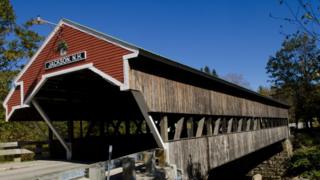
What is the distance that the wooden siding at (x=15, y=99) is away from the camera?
16312 mm

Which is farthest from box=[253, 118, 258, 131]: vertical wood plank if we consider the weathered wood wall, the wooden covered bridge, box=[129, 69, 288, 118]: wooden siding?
box=[129, 69, 288, 118]: wooden siding

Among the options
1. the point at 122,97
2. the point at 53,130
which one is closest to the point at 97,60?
the point at 53,130

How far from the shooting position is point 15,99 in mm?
16484

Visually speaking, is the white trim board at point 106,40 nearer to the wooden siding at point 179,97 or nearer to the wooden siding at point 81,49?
the wooden siding at point 81,49

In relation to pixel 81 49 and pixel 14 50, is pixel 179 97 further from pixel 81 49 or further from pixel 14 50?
pixel 14 50

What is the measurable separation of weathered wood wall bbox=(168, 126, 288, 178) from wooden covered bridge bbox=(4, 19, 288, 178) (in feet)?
0.12

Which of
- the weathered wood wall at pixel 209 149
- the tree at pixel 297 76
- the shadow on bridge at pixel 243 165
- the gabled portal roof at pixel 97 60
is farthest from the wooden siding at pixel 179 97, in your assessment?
the tree at pixel 297 76

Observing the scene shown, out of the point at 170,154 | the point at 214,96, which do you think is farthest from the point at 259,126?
the point at 170,154

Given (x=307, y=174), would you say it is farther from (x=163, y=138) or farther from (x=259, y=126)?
(x=163, y=138)

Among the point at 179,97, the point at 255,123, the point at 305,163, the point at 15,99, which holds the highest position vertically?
the point at 15,99

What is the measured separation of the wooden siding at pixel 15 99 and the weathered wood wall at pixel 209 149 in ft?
25.0

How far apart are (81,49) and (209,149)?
23.3ft

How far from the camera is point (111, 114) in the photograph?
2073 centimetres

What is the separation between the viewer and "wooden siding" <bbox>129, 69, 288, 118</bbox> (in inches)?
488
